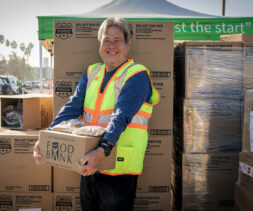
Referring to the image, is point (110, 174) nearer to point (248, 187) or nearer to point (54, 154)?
point (54, 154)

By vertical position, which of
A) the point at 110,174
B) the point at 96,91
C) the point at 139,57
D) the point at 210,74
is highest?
the point at 139,57

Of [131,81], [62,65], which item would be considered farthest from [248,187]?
[62,65]

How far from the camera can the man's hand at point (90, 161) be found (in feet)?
4.03

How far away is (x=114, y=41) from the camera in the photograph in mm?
1599

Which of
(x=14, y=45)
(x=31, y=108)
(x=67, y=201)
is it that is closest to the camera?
(x=67, y=201)

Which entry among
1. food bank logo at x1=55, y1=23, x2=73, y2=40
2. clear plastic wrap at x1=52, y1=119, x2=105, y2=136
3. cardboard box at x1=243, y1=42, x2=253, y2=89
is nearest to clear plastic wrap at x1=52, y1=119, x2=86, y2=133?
clear plastic wrap at x1=52, y1=119, x2=105, y2=136

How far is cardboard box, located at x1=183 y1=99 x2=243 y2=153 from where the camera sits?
2.19 meters

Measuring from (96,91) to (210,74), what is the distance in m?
1.11

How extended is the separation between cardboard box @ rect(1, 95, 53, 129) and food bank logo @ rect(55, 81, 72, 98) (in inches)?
17.5

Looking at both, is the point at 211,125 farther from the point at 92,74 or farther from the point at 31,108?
the point at 31,108

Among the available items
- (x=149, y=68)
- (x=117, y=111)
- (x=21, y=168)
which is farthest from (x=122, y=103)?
(x=21, y=168)

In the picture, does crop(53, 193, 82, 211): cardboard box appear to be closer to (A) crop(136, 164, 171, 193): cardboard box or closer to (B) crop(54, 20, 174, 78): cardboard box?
(A) crop(136, 164, 171, 193): cardboard box

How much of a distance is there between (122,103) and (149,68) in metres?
0.84

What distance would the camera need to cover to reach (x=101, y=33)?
1.66 m
